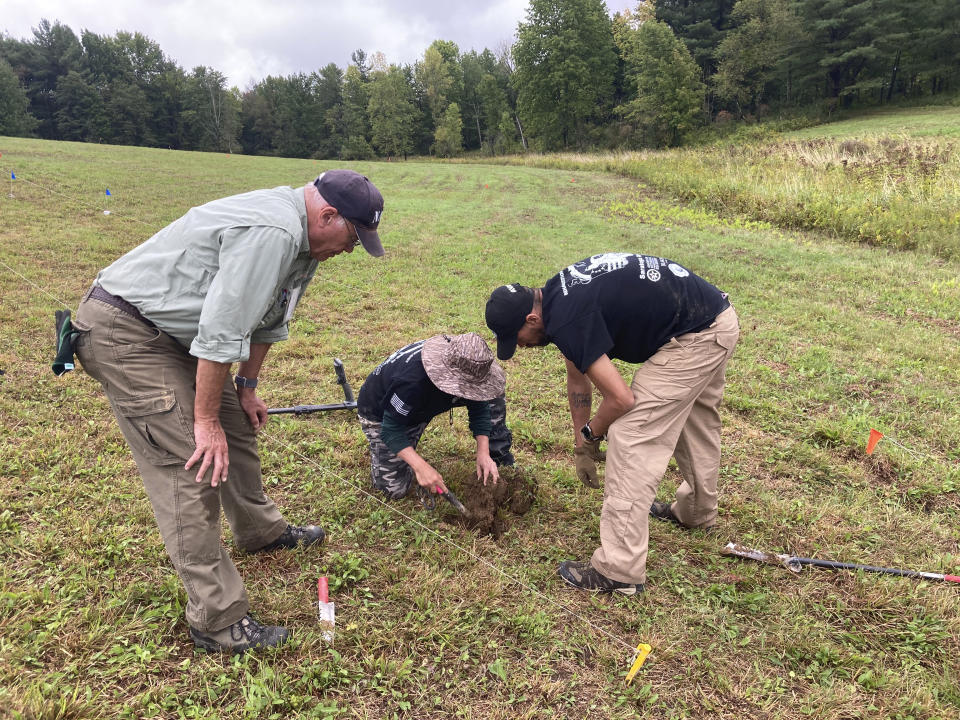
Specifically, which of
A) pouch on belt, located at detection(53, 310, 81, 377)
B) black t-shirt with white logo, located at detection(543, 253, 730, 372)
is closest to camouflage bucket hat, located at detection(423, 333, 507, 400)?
black t-shirt with white logo, located at detection(543, 253, 730, 372)

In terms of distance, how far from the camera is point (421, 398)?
3123 millimetres

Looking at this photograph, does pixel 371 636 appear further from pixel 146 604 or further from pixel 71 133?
pixel 71 133

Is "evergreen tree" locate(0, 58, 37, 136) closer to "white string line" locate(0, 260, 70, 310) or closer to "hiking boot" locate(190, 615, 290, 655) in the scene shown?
"white string line" locate(0, 260, 70, 310)

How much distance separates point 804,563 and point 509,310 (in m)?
2.19

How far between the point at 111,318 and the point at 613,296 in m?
2.10

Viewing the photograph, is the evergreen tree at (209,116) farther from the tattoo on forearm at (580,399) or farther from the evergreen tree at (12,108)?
the tattoo on forearm at (580,399)

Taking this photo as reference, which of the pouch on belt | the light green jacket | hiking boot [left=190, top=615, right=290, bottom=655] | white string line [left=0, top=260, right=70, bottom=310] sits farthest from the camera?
white string line [left=0, top=260, right=70, bottom=310]

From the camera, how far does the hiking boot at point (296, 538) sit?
303 cm

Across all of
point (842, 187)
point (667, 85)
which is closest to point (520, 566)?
point (842, 187)

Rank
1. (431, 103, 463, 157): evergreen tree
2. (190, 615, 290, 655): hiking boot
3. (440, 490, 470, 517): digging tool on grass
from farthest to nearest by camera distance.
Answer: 1. (431, 103, 463, 157): evergreen tree
2. (440, 490, 470, 517): digging tool on grass
3. (190, 615, 290, 655): hiking boot

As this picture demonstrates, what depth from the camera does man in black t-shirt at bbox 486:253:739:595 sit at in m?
2.60

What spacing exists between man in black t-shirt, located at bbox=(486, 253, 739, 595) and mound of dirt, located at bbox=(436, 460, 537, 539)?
53 centimetres

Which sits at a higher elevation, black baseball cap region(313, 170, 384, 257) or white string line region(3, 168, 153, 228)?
white string line region(3, 168, 153, 228)

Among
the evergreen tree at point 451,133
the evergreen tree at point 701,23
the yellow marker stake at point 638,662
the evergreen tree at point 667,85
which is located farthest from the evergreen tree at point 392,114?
the yellow marker stake at point 638,662
